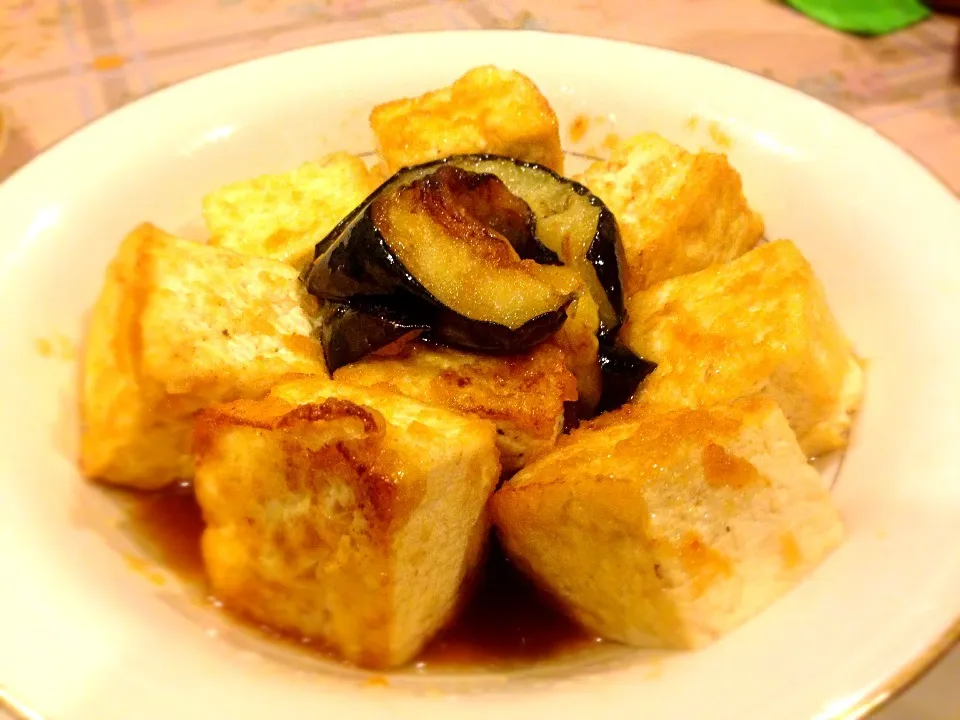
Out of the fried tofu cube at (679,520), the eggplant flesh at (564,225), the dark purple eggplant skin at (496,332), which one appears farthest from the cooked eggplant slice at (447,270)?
the fried tofu cube at (679,520)

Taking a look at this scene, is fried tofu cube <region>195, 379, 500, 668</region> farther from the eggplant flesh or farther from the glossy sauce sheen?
the eggplant flesh

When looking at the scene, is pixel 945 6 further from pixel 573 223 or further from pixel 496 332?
pixel 496 332

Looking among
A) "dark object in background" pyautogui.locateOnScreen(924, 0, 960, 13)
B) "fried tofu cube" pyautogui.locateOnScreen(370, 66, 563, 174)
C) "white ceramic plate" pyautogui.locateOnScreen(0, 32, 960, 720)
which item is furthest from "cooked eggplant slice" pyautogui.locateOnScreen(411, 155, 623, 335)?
"dark object in background" pyautogui.locateOnScreen(924, 0, 960, 13)

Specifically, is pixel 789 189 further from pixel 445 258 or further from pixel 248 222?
pixel 248 222

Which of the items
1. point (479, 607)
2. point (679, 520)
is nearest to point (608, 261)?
point (679, 520)

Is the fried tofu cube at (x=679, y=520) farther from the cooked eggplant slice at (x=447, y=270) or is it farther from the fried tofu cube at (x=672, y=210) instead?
the fried tofu cube at (x=672, y=210)

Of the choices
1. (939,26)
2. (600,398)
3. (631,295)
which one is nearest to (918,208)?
(631,295)
